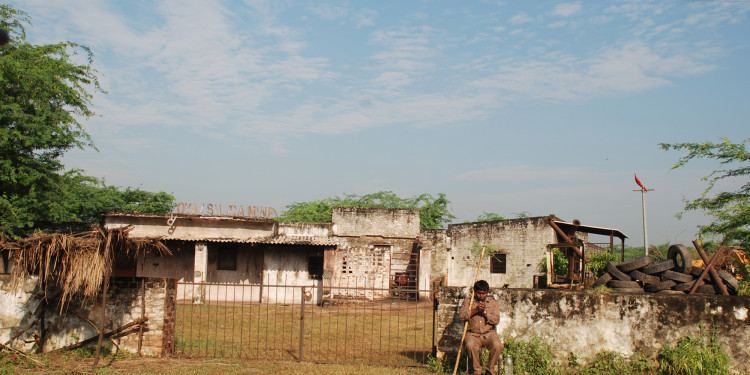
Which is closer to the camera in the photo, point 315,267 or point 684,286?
point 684,286

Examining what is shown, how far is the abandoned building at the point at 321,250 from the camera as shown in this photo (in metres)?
22.2

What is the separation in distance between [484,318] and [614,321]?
1.99 m

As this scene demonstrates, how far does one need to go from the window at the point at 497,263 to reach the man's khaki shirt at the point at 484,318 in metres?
17.1

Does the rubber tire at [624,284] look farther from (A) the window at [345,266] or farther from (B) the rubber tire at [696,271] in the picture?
(A) the window at [345,266]

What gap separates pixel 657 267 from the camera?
892 centimetres

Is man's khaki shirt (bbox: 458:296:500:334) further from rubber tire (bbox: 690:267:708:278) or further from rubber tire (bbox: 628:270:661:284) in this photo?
rubber tire (bbox: 690:267:708:278)

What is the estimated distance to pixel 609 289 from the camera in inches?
340

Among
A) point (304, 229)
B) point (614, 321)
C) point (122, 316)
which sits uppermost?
point (304, 229)

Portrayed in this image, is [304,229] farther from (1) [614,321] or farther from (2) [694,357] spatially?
(2) [694,357]

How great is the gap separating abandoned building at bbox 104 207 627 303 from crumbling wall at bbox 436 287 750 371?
13106 mm

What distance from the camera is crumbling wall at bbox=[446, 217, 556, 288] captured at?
23.3m

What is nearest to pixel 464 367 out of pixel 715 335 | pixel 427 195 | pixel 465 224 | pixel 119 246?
pixel 715 335

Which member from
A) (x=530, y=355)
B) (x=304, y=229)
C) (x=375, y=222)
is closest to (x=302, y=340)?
(x=530, y=355)

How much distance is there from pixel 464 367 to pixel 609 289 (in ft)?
8.27
